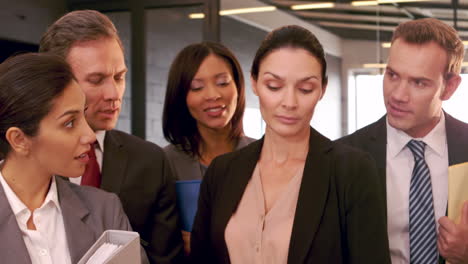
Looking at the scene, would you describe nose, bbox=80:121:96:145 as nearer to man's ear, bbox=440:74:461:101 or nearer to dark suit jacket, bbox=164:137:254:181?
dark suit jacket, bbox=164:137:254:181

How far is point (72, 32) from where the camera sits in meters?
→ 2.10

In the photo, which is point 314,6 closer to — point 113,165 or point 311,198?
point 113,165

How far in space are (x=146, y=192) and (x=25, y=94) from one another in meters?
0.62

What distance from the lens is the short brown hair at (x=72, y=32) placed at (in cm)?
208

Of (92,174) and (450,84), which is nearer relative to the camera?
(450,84)

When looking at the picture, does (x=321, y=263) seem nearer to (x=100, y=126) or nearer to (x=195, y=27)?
(x=100, y=126)

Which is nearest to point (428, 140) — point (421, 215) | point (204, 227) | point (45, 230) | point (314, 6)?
point (421, 215)

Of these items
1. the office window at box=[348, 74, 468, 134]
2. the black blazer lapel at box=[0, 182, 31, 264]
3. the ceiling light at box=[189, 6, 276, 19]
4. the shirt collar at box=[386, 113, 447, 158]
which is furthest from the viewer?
the ceiling light at box=[189, 6, 276, 19]

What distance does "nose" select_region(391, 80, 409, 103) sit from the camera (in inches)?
76.0

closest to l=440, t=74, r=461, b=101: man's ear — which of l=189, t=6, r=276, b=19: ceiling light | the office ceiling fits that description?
the office ceiling

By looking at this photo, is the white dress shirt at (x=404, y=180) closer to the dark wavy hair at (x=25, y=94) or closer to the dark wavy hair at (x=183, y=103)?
the dark wavy hair at (x=183, y=103)

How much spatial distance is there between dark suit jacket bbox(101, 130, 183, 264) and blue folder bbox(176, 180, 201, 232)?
0.05m

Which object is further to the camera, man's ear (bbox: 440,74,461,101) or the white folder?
man's ear (bbox: 440,74,461,101)

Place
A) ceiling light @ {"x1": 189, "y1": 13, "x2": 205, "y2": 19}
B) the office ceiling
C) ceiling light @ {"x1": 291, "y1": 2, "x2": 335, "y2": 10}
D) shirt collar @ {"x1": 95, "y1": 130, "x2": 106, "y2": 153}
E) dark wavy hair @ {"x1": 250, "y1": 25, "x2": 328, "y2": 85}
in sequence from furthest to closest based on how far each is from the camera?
ceiling light @ {"x1": 189, "y1": 13, "x2": 205, "y2": 19}
ceiling light @ {"x1": 291, "y1": 2, "x2": 335, "y2": 10}
the office ceiling
shirt collar @ {"x1": 95, "y1": 130, "x2": 106, "y2": 153}
dark wavy hair @ {"x1": 250, "y1": 25, "x2": 328, "y2": 85}
